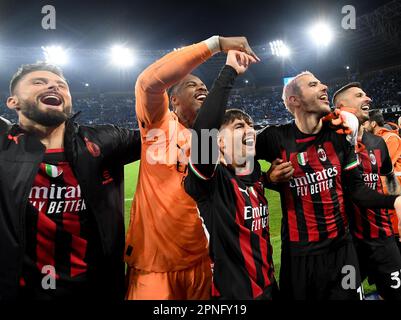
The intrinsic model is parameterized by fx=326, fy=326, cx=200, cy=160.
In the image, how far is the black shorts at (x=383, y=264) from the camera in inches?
102

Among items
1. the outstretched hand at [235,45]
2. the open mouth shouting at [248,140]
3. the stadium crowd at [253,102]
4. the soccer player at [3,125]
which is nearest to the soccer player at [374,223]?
the open mouth shouting at [248,140]

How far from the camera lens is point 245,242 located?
1.84m

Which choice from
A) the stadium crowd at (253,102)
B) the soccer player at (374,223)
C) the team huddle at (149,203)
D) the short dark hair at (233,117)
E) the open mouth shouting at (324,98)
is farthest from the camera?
the stadium crowd at (253,102)

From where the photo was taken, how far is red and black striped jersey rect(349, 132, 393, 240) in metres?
2.78

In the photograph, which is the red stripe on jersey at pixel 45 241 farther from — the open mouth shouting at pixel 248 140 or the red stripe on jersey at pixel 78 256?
the open mouth shouting at pixel 248 140

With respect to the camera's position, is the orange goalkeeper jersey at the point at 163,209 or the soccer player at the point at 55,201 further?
the orange goalkeeper jersey at the point at 163,209

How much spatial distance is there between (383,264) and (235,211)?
162 centimetres

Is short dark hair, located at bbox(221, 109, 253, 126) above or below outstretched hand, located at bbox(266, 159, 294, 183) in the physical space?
above

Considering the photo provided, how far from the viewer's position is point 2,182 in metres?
1.73

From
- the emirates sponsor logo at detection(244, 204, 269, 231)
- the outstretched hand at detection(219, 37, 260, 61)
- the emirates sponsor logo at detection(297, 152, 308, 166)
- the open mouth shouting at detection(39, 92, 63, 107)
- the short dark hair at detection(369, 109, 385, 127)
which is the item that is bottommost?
the emirates sponsor logo at detection(244, 204, 269, 231)

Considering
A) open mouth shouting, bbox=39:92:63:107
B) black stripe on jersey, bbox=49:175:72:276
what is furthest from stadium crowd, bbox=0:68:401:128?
black stripe on jersey, bbox=49:175:72:276

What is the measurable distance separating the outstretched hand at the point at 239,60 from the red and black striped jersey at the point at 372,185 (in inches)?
70.4

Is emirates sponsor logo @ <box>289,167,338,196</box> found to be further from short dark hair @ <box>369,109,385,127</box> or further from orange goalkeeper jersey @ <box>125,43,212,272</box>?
short dark hair @ <box>369,109,385,127</box>

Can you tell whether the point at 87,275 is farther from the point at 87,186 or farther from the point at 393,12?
the point at 393,12
